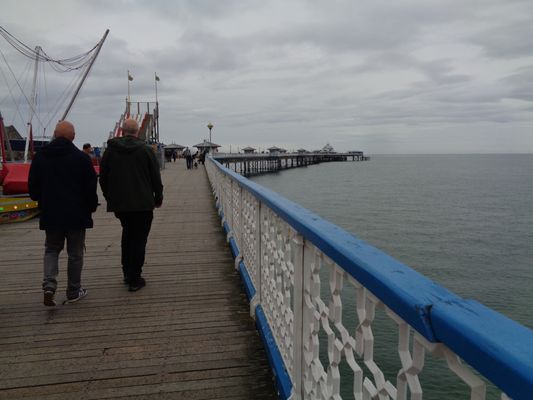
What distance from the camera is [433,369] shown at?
7.80 m

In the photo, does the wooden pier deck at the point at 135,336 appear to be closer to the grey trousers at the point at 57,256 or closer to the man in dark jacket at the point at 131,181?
the grey trousers at the point at 57,256

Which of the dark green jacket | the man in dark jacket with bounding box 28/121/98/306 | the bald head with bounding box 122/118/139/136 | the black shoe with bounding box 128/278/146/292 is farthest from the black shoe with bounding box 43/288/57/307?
the bald head with bounding box 122/118/139/136

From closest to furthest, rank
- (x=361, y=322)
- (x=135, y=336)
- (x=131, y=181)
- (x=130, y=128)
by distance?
(x=361, y=322) → (x=135, y=336) → (x=131, y=181) → (x=130, y=128)

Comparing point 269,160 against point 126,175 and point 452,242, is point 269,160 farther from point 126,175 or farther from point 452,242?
point 126,175

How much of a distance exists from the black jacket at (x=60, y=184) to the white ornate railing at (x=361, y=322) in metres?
1.63

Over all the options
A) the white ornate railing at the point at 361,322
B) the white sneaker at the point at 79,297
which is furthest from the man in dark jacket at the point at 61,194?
the white ornate railing at the point at 361,322

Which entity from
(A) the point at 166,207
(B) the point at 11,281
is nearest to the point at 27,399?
(B) the point at 11,281

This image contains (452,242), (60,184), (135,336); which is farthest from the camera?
(452,242)

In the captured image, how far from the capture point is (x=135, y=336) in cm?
334

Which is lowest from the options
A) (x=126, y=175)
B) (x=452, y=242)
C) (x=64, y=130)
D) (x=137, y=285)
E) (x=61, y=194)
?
(x=452, y=242)

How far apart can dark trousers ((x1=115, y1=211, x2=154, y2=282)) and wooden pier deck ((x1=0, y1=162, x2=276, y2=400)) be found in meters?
0.27

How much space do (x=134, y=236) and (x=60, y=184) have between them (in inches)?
33.7

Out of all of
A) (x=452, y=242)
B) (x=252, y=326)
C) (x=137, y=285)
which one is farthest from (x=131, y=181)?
(x=452, y=242)

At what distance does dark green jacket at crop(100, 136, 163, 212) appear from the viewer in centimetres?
405
